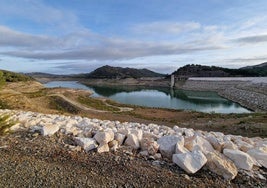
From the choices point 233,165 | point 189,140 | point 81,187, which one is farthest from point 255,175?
point 81,187

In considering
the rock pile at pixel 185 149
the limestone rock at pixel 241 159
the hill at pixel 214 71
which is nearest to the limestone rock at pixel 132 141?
the rock pile at pixel 185 149

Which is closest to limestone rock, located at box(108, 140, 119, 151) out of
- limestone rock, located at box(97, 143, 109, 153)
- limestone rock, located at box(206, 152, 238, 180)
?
limestone rock, located at box(97, 143, 109, 153)

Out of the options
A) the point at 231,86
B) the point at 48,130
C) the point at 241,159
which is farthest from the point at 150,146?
the point at 231,86

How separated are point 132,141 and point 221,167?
1.69 metres

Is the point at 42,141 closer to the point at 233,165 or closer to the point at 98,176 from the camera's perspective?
the point at 98,176

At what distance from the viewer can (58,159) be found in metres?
4.46

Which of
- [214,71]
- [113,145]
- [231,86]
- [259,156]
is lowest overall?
[231,86]

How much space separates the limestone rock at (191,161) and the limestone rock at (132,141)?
1.07m

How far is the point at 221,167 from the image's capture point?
414cm

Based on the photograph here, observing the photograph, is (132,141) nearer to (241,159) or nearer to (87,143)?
(87,143)

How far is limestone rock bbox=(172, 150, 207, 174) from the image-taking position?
4137mm

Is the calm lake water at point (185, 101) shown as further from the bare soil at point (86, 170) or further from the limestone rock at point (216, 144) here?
the bare soil at point (86, 170)

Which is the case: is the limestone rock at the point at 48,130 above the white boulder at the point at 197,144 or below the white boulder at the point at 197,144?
above

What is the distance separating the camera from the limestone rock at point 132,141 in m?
5.18
